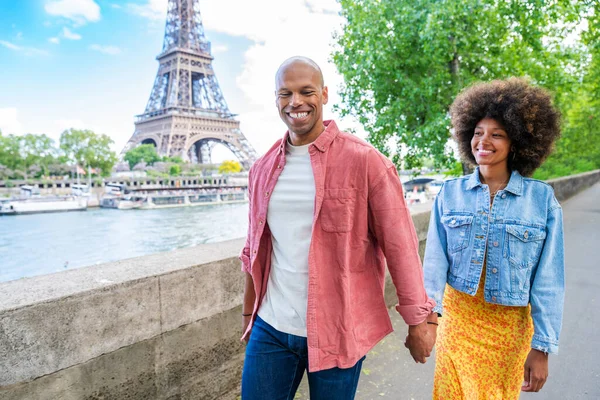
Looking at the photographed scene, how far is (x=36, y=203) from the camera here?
62.1m

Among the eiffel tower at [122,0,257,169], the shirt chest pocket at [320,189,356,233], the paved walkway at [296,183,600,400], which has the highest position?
the eiffel tower at [122,0,257,169]

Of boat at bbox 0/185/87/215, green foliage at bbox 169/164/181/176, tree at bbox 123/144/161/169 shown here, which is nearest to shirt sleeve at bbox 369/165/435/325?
green foliage at bbox 169/164/181/176

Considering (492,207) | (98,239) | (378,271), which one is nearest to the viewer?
(378,271)

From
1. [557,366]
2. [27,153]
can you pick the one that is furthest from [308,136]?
[27,153]

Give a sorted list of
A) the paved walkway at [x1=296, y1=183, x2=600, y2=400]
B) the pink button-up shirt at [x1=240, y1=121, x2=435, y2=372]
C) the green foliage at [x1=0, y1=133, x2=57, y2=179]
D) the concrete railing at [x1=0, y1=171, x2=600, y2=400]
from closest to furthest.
→ the pink button-up shirt at [x1=240, y1=121, x2=435, y2=372]
the concrete railing at [x1=0, y1=171, x2=600, y2=400]
the paved walkway at [x1=296, y1=183, x2=600, y2=400]
the green foliage at [x1=0, y1=133, x2=57, y2=179]

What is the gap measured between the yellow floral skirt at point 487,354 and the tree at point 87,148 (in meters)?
80.5

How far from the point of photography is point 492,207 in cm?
188

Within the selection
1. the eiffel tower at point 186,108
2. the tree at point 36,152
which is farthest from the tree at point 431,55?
the tree at point 36,152

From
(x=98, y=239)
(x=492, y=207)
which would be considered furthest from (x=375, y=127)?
(x=98, y=239)

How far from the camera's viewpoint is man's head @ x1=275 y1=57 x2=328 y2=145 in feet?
5.23

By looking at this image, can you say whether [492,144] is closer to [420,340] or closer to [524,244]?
[524,244]

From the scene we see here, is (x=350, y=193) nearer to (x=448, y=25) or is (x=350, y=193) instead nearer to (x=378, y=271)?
(x=378, y=271)

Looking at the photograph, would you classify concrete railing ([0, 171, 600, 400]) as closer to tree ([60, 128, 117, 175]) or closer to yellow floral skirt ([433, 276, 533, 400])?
yellow floral skirt ([433, 276, 533, 400])

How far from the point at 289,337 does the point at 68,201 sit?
239 ft
